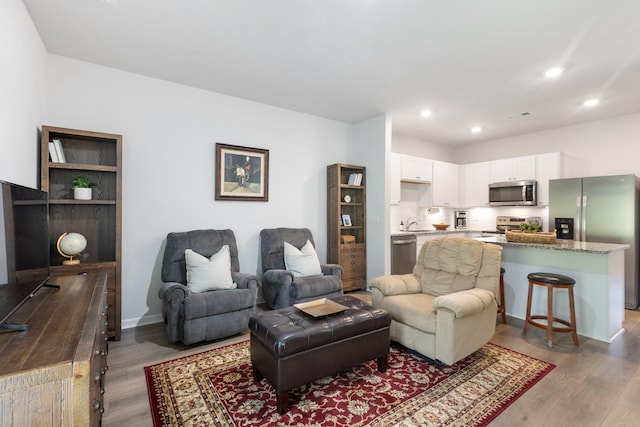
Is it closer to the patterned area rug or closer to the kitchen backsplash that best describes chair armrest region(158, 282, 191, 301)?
the patterned area rug

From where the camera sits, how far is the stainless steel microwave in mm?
5214

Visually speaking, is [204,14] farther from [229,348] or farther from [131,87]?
[229,348]

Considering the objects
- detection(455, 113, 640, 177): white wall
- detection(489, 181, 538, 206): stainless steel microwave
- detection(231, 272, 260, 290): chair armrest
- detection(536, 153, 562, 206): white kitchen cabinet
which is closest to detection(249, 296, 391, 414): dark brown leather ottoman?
detection(231, 272, 260, 290): chair armrest

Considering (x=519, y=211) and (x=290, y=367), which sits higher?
(x=519, y=211)

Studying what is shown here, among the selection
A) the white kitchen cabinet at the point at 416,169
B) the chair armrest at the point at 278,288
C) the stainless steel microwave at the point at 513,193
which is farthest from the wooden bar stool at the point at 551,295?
the white kitchen cabinet at the point at 416,169

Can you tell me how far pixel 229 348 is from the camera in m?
2.76

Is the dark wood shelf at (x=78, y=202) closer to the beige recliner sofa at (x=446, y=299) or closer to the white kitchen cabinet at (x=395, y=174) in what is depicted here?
the beige recliner sofa at (x=446, y=299)

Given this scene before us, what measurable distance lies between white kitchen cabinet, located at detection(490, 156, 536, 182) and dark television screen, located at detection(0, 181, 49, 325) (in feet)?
21.0

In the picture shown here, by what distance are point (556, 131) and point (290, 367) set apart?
6.00 m

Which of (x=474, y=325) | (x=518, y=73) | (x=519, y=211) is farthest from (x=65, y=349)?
(x=519, y=211)

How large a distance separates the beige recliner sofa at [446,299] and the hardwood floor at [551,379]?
1.63ft

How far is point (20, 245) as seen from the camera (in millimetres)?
1546

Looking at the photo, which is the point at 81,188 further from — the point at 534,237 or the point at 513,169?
the point at 513,169

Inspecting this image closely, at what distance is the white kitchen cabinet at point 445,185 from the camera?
5.97 m
